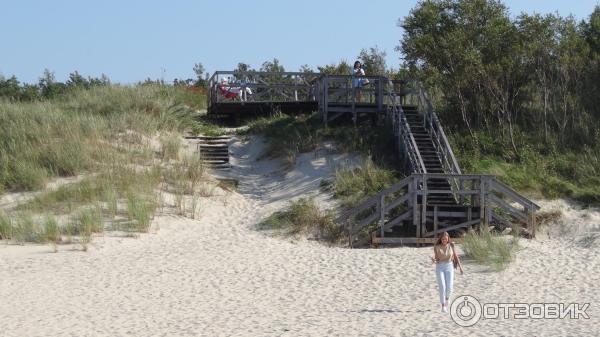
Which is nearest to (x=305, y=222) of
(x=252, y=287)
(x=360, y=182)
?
(x=360, y=182)

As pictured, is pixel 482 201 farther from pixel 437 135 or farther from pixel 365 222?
pixel 437 135

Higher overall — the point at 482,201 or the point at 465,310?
the point at 482,201

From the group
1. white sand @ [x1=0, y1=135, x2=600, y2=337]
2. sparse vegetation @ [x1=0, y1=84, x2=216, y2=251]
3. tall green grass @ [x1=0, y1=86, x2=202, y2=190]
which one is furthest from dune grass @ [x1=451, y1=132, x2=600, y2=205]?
tall green grass @ [x1=0, y1=86, x2=202, y2=190]

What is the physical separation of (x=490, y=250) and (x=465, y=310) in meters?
3.87

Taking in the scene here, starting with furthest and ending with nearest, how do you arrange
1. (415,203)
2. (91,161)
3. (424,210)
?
1. (91,161)
2. (424,210)
3. (415,203)

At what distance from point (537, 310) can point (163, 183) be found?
12.8m

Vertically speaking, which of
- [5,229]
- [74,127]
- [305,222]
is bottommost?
[305,222]

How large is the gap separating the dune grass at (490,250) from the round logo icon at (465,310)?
94.0 inches

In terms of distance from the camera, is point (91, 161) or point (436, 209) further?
point (91, 161)

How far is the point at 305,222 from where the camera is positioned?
19750mm

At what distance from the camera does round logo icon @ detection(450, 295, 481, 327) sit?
11705mm

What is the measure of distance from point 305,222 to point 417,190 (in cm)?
302

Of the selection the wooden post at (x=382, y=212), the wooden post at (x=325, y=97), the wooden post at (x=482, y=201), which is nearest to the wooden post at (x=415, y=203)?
the wooden post at (x=382, y=212)

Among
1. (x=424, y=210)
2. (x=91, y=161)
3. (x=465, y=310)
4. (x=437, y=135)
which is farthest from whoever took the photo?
(x=91, y=161)
